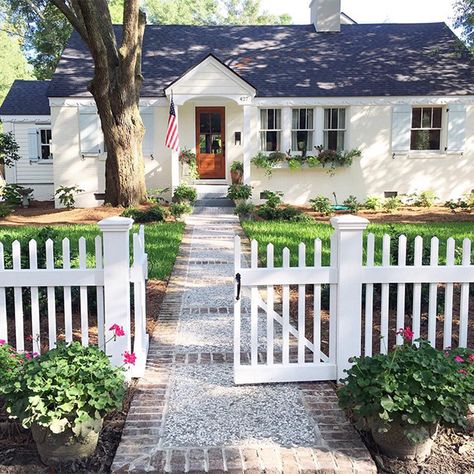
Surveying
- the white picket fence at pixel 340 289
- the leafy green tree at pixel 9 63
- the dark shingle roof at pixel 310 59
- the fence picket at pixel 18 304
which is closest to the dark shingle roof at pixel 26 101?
the dark shingle roof at pixel 310 59

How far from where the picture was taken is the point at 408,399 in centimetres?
308

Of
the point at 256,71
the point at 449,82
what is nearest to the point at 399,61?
the point at 449,82

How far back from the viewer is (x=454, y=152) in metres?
16.6

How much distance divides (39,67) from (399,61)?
23.8 meters

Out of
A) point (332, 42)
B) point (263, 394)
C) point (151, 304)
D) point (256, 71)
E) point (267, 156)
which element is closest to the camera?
point (263, 394)

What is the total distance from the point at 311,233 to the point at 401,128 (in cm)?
802

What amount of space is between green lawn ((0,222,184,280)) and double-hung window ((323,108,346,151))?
6685mm

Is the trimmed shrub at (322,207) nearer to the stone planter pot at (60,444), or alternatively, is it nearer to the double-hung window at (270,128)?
the double-hung window at (270,128)

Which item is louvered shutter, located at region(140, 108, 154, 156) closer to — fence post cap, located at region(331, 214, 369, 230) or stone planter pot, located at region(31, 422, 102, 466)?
fence post cap, located at region(331, 214, 369, 230)

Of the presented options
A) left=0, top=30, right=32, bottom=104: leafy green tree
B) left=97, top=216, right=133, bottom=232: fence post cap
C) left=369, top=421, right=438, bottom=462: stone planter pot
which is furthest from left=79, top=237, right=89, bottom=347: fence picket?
left=0, top=30, right=32, bottom=104: leafy green tree

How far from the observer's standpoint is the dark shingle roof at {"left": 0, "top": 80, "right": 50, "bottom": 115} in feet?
72.1

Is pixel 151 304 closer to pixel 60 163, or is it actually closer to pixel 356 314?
pixel 356 314

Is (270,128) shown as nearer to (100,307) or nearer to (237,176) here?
(237,176)

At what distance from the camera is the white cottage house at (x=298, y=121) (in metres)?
16.5
